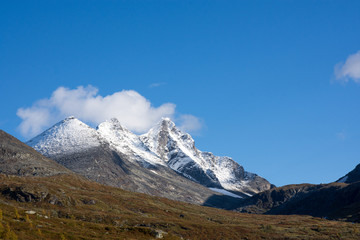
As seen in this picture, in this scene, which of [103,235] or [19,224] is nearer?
[19,224]

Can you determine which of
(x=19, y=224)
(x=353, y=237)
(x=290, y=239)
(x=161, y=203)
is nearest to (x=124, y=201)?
(x=161, y=203)

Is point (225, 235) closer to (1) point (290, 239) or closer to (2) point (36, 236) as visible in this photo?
(1) point (290, 239)

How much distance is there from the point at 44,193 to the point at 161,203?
84026 millimetres

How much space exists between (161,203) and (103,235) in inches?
5187

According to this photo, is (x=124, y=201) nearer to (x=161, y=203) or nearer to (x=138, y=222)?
(x=161, y=203)

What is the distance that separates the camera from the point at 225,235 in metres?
115

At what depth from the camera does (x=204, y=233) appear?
11419cm

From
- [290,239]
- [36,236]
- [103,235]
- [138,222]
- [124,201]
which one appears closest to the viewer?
[36,236]

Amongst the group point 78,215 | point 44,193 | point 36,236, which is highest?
point 44,193

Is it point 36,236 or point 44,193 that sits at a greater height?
point 44,193

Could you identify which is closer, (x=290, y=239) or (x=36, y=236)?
(x=36, y=236)

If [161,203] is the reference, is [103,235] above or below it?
below

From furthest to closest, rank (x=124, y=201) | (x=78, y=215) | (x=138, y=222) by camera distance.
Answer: (x=124, y=201) → (x=138, y=222) → (x=78, y=215)

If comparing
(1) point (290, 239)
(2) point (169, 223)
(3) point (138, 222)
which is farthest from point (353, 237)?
(3) point (138, 222)
